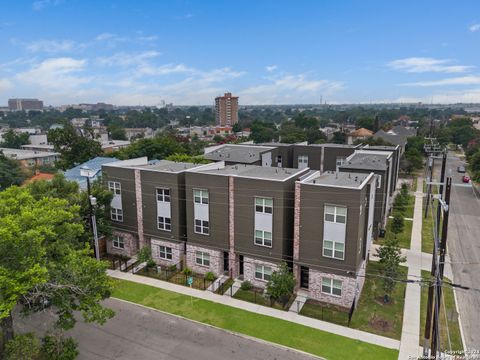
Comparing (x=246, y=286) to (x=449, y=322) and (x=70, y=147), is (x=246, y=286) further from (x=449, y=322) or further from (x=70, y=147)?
(x=70, y=147)

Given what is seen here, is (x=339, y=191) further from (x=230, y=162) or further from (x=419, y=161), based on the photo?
(x=419, y=161)

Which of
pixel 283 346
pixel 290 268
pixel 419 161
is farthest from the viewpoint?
pixel 419 161

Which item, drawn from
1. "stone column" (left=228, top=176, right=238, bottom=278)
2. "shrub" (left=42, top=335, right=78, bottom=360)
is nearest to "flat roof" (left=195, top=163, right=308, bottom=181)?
"stone column" (left=228, top=176, right=238, bottom=278)

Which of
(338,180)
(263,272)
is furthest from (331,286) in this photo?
(338,180)

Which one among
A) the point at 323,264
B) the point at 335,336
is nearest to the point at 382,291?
the point at 323,264

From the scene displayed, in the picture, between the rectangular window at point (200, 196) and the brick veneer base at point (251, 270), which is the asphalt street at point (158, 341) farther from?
the rectangular window at point (200, 196)
